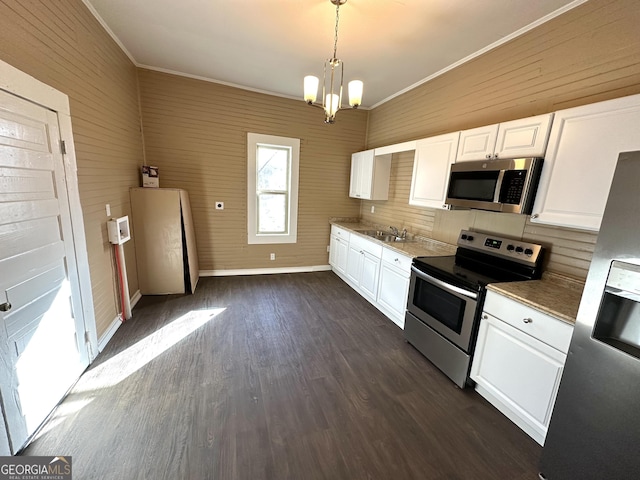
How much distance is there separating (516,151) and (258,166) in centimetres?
Result: 346

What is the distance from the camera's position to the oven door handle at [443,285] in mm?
2031

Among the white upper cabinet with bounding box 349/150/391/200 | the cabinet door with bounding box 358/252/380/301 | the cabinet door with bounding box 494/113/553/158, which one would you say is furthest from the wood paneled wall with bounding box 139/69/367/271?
the cabinet door with bounding box 494/113/553/158

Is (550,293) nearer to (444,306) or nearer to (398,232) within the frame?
(444,306)

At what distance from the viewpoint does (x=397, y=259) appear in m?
2.97

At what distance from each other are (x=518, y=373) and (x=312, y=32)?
10.6 feet

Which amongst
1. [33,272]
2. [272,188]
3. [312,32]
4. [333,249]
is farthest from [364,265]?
[33,272]

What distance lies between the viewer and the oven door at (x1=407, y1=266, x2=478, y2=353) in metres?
2.06

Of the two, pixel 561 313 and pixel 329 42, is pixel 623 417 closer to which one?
pixel 561 313

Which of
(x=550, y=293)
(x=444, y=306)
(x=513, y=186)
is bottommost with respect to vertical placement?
(x=444, y=306)

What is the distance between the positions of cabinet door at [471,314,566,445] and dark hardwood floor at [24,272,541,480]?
0.15 meters

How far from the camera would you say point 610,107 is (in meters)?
1.53

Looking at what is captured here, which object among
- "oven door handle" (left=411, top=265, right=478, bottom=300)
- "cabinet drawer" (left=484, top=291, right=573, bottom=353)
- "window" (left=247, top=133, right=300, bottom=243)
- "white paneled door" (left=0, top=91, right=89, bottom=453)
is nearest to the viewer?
"white paneled door" (left=0, top=91, right=89, bottom=453)

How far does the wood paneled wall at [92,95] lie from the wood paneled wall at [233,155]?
40cm

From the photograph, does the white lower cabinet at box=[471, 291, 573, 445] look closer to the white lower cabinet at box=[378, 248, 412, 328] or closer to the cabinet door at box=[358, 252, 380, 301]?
the white lower cabinet at box=[378, 248, 412, 328]
